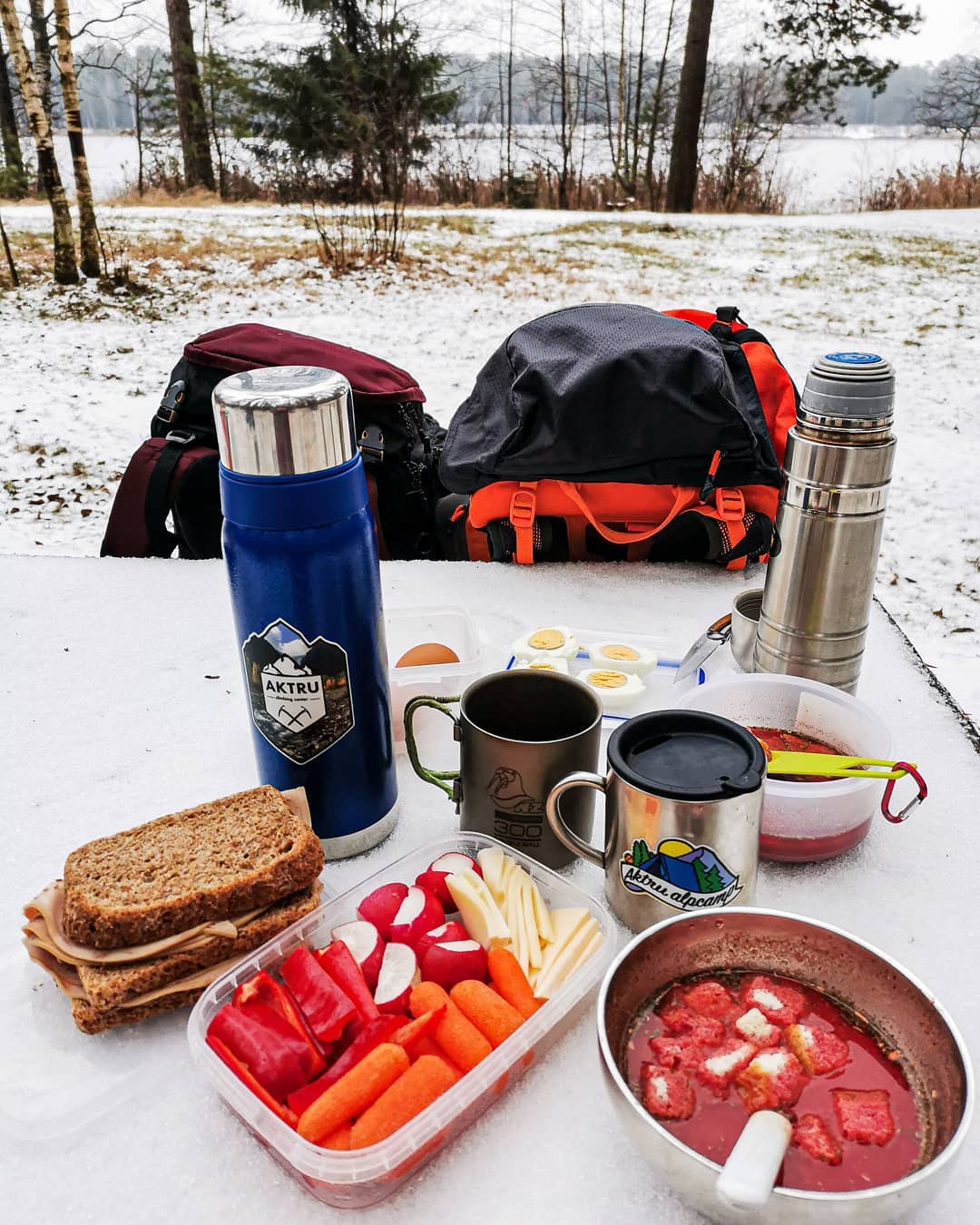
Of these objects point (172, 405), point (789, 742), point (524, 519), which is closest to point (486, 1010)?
point (789, 742)

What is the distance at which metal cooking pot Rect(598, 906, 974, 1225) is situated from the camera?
59cm

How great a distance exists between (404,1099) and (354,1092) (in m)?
0.04

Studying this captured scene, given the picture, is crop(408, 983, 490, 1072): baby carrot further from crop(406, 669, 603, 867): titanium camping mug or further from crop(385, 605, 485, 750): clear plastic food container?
crop(385, 605, 485, 750): clear plastic food container

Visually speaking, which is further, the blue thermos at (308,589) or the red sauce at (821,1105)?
the blue thermos at (308,589)

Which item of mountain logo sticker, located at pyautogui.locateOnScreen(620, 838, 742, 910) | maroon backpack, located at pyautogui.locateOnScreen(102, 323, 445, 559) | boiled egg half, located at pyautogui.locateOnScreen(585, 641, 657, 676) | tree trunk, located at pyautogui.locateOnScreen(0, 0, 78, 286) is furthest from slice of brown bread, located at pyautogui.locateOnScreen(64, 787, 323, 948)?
tree trunk, located at pyautogui.locateOnScreen(0, 0, 78, 286)

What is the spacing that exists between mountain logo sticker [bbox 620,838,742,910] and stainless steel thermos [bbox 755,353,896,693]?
1.33 ft

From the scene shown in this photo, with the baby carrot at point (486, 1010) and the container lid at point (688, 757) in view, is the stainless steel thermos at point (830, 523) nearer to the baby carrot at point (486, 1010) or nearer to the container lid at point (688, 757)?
the container lid at point (688, 757)

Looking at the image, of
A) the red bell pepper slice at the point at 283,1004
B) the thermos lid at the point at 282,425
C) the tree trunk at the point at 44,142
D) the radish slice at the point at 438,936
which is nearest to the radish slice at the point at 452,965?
the radish slice at the point at 438,936

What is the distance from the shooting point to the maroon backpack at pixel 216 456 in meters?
2.04

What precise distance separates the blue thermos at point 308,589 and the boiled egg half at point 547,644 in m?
0.39

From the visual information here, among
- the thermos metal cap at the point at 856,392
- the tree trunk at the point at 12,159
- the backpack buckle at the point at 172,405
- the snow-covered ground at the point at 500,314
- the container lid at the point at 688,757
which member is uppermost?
the tree trunk at the point at 12,159

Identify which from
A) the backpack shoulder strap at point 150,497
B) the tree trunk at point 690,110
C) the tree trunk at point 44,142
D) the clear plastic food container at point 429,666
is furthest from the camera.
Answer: the tree trunk at point 690,110

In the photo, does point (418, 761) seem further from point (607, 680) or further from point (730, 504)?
point (730, 504)

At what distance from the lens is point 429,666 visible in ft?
3.93
